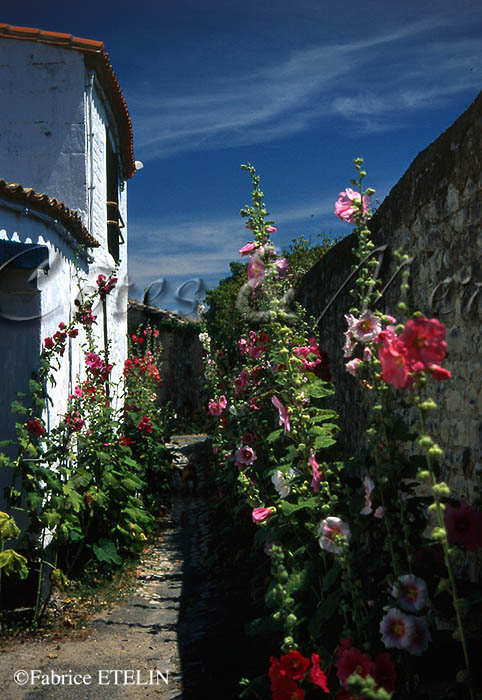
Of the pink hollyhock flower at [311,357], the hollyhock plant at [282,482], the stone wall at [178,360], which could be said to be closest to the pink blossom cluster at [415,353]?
the hollyhock plant at [282,482]

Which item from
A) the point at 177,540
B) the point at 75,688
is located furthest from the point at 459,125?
the point at 177,540

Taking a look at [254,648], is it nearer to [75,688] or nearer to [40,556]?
[75,688]

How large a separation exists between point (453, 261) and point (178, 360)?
751 inches

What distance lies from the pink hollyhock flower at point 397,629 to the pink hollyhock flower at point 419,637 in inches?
1.0

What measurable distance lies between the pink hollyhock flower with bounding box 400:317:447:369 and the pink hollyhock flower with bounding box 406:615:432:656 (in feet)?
2.78

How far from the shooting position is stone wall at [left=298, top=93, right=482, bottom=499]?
9.95 ft

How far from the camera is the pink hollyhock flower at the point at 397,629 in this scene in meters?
2.08

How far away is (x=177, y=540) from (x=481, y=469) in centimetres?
509

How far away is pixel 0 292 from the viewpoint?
5.02 m

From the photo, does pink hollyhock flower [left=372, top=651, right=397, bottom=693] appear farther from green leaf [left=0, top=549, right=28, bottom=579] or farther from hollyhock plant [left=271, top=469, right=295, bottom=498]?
green leaf [left=0, top=549, right=28, bottom=579]

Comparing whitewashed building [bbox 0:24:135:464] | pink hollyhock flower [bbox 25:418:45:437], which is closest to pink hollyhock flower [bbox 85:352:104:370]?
whitewashed building [bbox 0:24:135:464]

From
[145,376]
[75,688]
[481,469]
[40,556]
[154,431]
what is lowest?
[75,688]

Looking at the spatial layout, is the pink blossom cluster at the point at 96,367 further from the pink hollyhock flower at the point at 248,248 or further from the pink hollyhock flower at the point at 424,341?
the pink hollyhock flower at the point at 424,341

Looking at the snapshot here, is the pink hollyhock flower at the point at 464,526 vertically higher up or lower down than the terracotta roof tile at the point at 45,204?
lower down
